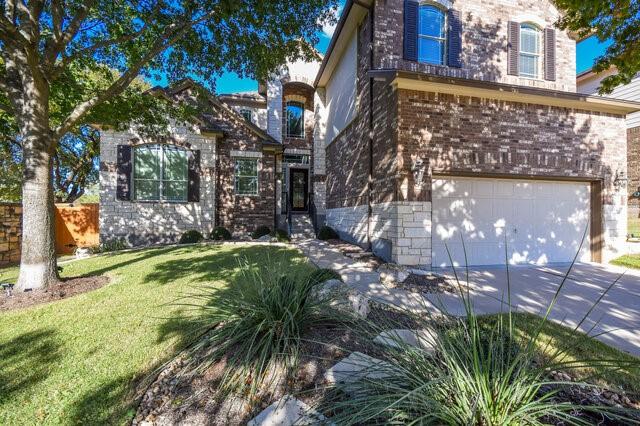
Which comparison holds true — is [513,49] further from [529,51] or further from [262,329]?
[262,329]

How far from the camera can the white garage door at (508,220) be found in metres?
6.82

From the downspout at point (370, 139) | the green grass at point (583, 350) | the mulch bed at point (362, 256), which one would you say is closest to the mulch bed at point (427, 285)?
the mulch bed at point (362, 256)

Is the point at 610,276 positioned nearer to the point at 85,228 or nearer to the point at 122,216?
the point at 122,216

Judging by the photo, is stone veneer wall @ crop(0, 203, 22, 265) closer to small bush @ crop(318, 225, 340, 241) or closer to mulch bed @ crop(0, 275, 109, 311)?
mulch bed @ crop(0, 275, 109, 311)

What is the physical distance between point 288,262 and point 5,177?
20.0 metres

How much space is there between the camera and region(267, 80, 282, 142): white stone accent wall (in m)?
14.0

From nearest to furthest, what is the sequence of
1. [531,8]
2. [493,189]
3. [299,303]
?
[299,303]
[493,189]
[531,8]

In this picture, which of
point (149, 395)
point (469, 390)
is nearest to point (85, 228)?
point (149, 395)

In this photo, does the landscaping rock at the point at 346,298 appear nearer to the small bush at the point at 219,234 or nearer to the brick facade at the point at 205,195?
the small bush at the point at 219,234

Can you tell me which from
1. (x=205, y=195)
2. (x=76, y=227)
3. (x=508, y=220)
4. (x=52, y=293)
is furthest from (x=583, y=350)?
(x=76, y=227)

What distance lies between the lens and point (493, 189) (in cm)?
701

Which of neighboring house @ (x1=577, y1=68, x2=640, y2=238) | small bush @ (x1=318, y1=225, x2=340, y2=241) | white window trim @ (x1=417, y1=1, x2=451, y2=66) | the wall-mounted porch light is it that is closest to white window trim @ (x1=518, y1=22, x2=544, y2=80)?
white window trim @ (x1=417, y1=1, x2=451, y2=66)

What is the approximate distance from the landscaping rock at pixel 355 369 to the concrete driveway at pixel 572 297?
0.93 m

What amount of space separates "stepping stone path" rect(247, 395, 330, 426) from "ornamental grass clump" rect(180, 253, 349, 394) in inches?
7.7
